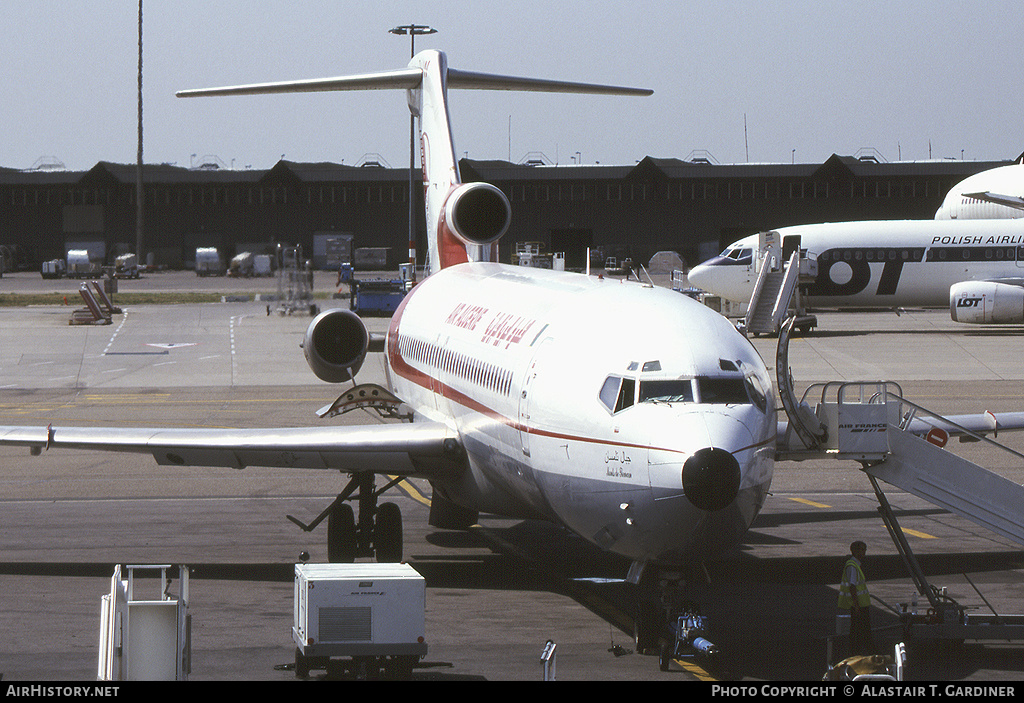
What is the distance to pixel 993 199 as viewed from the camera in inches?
2186

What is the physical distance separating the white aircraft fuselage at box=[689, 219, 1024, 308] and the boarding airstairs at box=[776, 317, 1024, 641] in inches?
1651

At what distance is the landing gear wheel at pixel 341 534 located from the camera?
20734 millimetres

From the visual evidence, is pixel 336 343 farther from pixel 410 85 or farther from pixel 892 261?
pixel 892 261

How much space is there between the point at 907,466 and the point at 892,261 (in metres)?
43.7

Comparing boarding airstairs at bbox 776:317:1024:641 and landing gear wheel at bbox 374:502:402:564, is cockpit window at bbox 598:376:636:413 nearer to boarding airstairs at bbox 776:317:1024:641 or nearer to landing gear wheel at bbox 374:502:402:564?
boarding airstairs at bbox 776:317:1024:641

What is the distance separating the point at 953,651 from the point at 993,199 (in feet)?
140

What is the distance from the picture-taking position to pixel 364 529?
69.1ft

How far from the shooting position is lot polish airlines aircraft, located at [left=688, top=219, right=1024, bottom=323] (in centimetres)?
5922

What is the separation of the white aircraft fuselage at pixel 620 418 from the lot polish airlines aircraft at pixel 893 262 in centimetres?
4076

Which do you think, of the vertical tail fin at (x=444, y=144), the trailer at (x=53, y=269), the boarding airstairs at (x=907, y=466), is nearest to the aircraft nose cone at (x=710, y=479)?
the boarding airstairs at (x=907, y=466)

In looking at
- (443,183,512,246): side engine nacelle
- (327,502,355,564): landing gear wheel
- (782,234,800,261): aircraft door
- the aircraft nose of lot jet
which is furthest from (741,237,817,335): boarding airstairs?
the aircraft nose of lot jet

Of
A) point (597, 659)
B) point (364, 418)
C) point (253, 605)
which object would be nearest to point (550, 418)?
point (597, 659)

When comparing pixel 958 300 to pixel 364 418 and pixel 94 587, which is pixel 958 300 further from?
pixel 94 587

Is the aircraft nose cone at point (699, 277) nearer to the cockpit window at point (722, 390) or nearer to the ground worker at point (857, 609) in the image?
the ground worker at point (857, 609)
